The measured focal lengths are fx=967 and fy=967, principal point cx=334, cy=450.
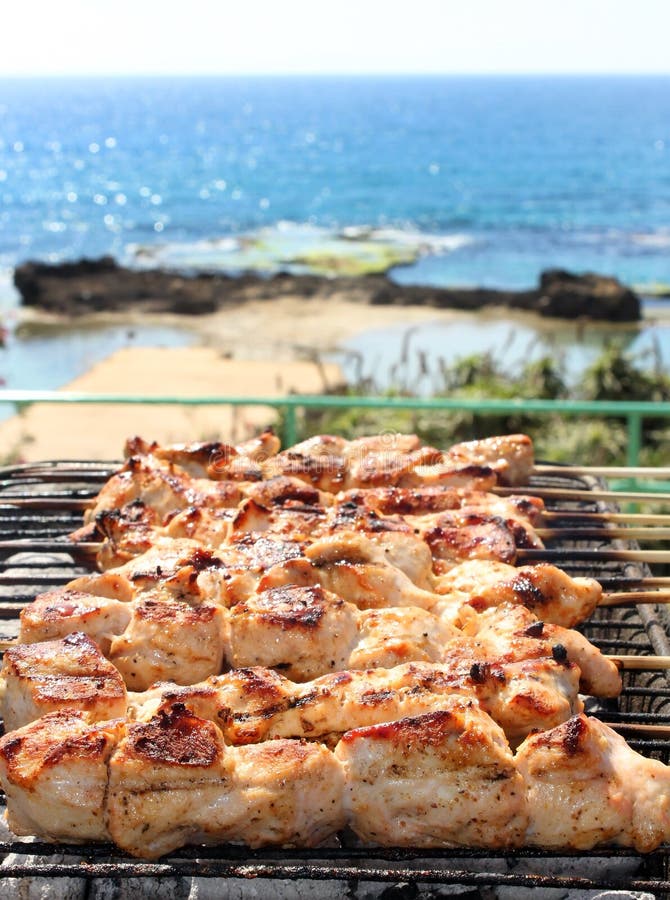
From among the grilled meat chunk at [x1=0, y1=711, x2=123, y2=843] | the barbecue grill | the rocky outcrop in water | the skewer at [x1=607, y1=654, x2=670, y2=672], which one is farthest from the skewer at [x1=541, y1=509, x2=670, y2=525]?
the rocky outcrop in water

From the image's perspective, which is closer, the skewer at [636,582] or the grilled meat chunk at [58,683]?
the grilled meat chunk at [58,683]

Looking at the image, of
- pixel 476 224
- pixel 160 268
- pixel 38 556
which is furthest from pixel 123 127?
pixel 38 556

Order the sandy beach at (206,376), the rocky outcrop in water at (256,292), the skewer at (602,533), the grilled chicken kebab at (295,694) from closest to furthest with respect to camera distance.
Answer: the grilled chicken kebab at (295,694), the skewer at (602,533), the sandy beach at (206,376), the rocky outcrop in water at (256,292)

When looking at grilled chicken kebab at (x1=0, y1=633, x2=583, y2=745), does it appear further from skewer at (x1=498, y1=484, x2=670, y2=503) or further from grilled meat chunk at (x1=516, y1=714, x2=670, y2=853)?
skewer at (x1=498, y1=484, x2=670, y2=503)

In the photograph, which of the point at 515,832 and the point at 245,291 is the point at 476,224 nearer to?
the point at 245,291

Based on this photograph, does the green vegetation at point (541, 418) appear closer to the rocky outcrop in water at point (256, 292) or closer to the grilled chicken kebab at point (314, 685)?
the grilled chicken kebab at point (314, 685)

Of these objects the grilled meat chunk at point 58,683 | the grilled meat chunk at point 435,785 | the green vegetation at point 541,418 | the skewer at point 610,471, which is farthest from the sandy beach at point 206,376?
the grilled meat chunk at point 435,785
